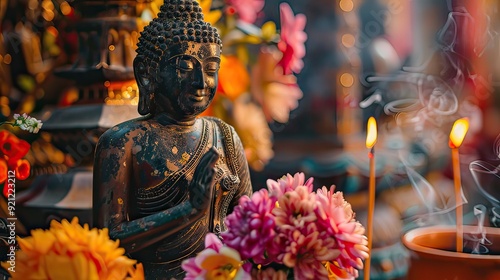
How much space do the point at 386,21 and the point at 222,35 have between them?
62 centimetres

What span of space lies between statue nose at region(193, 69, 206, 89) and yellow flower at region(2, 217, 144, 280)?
10.4 inches

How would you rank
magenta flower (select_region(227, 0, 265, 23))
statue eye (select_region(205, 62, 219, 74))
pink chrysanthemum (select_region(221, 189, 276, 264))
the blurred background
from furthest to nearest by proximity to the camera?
1. magenta flower (select_region(227, 0, 265, 23))
2. the blurred background
3. statue eye (select_region(205, 62, 219, 74))
4. pink chrysanthemum (select_region(221, 189, 276, 264))

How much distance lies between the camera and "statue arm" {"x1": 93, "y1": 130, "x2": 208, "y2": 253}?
0.91 meters

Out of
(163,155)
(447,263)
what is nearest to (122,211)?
(163,155)

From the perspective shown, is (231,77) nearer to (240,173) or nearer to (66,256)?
(240,173)

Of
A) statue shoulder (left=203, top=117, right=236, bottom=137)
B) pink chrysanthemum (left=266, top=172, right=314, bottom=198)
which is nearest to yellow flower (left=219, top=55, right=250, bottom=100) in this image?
statue shoulder (left=203, top=117, right=236, bottom=137)

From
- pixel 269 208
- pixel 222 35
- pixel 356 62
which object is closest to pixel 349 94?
pixel 356 62

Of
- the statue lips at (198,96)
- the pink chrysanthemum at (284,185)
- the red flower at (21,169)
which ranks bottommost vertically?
the red flower at (21,169)

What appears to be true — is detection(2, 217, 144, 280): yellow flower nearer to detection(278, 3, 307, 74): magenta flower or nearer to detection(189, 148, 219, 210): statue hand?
detection(189, 148, 219, 210): statue hand

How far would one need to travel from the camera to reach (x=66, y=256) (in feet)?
2.58

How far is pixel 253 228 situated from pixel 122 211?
0.25 metres

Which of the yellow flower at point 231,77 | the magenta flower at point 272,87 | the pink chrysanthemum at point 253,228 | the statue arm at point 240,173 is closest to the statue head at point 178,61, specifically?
the statue arm at point 240,173

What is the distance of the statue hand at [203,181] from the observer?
87 cm

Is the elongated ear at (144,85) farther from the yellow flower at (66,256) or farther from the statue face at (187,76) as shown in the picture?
the yellow flower at (66,256)
